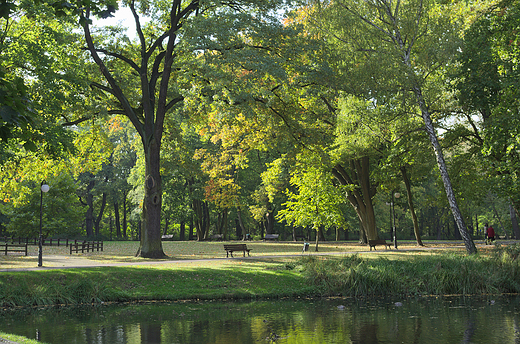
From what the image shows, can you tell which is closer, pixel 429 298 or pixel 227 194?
pixel 429 298

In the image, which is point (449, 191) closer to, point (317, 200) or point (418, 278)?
point (418, 278)

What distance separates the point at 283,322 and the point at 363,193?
854 inches

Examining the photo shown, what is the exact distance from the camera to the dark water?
11.5 m

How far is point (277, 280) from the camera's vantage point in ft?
61.7

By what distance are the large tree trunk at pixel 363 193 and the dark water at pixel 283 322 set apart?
15992 mm

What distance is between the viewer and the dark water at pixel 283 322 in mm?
11469

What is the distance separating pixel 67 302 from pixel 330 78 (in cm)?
1448

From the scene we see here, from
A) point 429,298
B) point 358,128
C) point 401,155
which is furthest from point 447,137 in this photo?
point 429,298

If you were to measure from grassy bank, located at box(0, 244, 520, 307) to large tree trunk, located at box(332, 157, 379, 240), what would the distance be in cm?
1284

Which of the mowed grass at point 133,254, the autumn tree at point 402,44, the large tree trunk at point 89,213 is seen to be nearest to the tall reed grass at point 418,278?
the mowed grass at point 133,254

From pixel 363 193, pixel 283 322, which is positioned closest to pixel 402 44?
pixel 363 193

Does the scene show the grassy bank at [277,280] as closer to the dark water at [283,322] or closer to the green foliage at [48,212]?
the dark water at [283,322]

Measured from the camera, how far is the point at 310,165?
1107 inches

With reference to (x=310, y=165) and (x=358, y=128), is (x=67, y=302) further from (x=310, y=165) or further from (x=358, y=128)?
(x=358, y=128)
